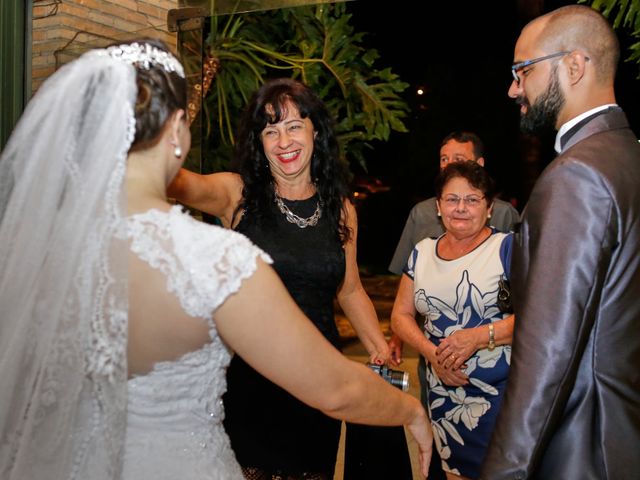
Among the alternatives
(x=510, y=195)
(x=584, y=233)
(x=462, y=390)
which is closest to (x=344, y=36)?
(x=462, y=390)

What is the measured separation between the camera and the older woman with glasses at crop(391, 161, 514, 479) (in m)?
2.86

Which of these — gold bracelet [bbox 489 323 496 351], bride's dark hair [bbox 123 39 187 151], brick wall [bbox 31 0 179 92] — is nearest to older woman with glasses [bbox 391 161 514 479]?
gold bracelet [bbox 489 323 496 351]

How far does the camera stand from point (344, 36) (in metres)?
6.07

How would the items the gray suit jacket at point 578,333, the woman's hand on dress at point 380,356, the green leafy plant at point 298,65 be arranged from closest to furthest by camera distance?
the gray suit jacket at point 578,333 < the woman's hand on dress at point 380,356 < the green leafy plant at point 298,65

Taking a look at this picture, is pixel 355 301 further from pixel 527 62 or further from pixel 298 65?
pixel 298 65

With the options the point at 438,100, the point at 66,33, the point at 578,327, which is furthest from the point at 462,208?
the point at 438,100

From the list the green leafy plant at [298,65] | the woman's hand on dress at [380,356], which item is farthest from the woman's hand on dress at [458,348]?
the green leafy plant at [298,65]

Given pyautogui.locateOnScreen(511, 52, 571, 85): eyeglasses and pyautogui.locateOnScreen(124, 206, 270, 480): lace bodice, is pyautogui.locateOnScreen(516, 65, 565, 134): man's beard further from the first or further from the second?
pyautogui.locateOnScreen(124, 206, 270, 480): lace bodice

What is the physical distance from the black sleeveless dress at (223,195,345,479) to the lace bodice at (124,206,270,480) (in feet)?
2.91

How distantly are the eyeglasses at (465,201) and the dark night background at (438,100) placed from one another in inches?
346

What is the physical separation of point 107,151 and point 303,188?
156 cm

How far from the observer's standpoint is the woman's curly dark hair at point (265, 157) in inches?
113

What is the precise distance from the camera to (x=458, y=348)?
286cm

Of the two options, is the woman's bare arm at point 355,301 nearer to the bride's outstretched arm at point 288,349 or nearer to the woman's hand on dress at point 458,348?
the woman's hand on dress at point 458,348
